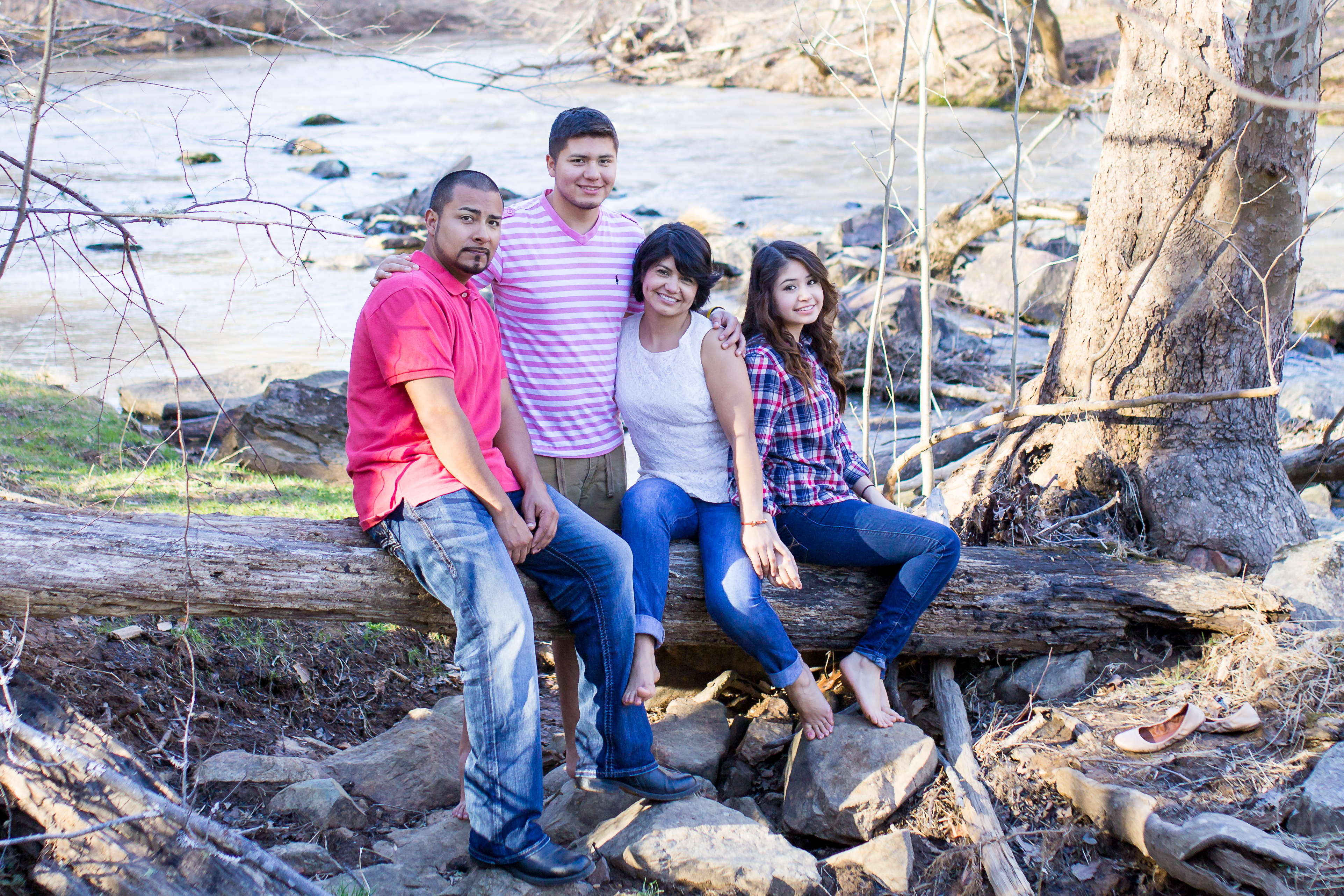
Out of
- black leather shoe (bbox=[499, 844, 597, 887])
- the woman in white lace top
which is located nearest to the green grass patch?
the woman in white lace top

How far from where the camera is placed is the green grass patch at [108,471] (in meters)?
5.10

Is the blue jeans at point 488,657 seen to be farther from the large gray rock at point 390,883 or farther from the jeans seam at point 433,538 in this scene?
the large gray rock at point 390,883

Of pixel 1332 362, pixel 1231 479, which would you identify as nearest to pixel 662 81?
pixel 1332 362

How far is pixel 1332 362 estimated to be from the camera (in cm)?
850

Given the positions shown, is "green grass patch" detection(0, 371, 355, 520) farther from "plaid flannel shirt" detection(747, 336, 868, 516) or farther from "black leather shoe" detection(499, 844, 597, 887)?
"black leather shoe" detection(499, 844, 597, 887)

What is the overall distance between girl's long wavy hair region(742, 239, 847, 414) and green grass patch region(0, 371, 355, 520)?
2.20 meters

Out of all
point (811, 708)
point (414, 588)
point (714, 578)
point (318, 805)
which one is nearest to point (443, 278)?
point (414, 588)

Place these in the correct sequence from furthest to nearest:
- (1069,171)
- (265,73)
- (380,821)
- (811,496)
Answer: (1069,171) → (811,496) → (380,821) → (265,73)

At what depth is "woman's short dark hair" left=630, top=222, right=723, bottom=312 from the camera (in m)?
3.07

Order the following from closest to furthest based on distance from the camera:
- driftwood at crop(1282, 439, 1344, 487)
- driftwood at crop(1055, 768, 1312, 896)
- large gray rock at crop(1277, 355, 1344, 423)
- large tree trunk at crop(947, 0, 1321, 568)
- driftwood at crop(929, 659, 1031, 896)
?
1. driftwood at crop(1055, 768, 1312, 896)
2. driftwood at crop(929, 659, 1031, 896)
3. large tree trunk at crop(947, 0, 1321, 568)
4. driftwood at crop(1282, 439, 1344, 487)
5. large gray rock at crop(1277, 355, 1344, 423)

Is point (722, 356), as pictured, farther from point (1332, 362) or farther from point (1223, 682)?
point (1332, 362)

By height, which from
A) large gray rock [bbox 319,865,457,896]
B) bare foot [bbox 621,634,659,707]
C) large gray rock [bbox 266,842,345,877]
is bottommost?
large gray rock [bbox 319,865,457,896]

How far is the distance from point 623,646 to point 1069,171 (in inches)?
607

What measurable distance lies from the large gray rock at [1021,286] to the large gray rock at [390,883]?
317 inches
